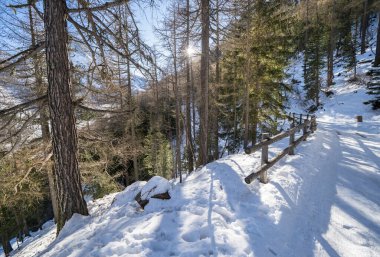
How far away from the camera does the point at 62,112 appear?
4.36m

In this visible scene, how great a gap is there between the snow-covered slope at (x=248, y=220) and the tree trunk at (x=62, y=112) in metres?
0.45

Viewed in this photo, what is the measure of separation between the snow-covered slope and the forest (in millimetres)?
1122

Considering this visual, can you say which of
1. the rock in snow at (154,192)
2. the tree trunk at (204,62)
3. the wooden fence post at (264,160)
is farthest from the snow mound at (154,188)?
the tree trunk at (204,62)

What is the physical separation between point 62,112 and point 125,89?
158 inches

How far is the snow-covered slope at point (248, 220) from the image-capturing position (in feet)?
10.1

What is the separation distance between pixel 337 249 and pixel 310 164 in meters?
3.89

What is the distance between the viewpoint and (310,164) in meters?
6.63

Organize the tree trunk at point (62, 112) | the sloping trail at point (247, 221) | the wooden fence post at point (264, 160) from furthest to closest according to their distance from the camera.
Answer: the wooden fence post at point (264, 160)
the tree trunk at point (62, 112)
the sloping trail at point (247, 221)

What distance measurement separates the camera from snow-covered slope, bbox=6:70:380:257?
3086mm

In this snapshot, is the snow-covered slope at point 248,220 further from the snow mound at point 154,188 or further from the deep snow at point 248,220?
the snow mound at point 154,188

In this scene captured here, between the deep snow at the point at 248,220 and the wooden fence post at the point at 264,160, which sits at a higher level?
the wooden fence post at the point at 264,160

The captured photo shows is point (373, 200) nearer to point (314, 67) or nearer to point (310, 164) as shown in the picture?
point (310, 164)

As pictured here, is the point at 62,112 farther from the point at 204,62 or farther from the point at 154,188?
the point at 204,62

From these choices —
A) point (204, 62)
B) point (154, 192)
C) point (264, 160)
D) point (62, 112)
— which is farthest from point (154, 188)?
point (204, 62)
